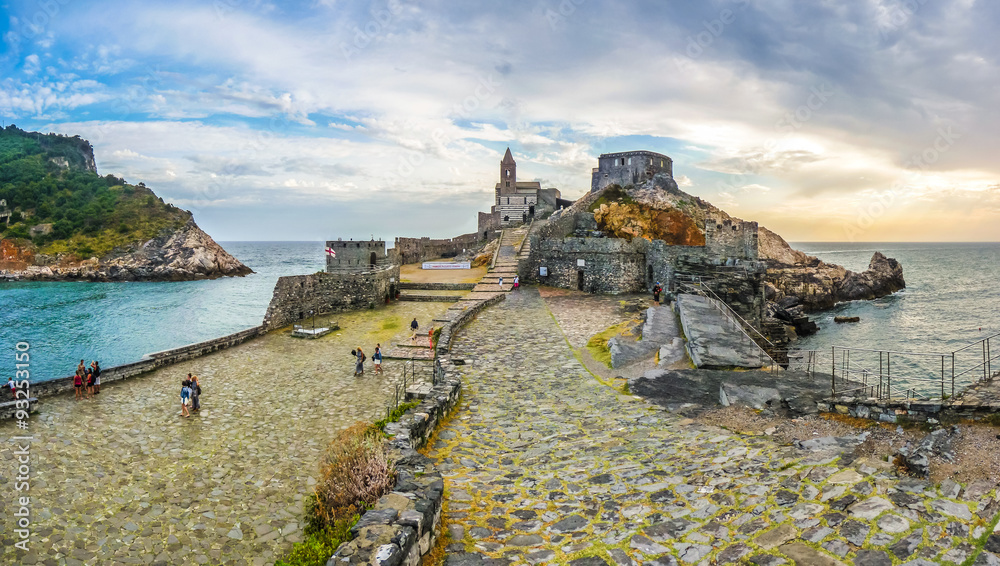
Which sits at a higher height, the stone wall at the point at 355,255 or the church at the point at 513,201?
the church at the point at 513,201

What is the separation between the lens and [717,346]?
1252 centimetres

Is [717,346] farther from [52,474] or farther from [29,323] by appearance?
[29,323]

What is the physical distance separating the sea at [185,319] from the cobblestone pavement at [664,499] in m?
28.4

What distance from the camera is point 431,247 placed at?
58469 millimetres

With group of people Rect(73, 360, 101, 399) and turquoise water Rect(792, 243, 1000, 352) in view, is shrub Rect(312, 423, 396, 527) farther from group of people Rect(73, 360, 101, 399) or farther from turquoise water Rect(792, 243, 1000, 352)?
turquoise water Rect(792, 243, 1000, 352)

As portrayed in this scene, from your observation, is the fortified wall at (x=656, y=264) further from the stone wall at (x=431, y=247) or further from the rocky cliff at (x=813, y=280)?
the rocky cliff at (x=813, y=280)

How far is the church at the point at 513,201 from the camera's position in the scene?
67812mm

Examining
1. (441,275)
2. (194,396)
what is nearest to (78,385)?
(194,396)

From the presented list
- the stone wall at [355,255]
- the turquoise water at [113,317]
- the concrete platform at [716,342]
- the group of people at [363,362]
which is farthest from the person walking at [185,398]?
the stone wall at [355,255]

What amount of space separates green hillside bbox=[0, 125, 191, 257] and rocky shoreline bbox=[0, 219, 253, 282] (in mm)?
2761

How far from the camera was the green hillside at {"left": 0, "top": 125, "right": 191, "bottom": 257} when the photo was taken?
92.2 meters

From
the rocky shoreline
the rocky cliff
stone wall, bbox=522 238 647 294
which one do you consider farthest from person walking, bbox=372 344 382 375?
the rocky shoreline

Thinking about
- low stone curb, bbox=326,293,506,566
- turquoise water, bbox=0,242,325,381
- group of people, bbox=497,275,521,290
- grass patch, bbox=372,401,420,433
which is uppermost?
group of people, bbox=497,275,521,290

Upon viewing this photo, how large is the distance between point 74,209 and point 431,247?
8472cm
